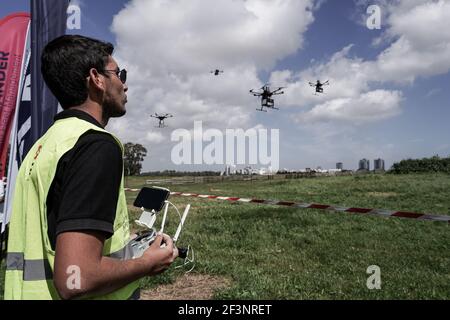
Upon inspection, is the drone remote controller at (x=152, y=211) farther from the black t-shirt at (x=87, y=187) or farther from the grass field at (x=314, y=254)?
the grass field at (x=314, y=254)

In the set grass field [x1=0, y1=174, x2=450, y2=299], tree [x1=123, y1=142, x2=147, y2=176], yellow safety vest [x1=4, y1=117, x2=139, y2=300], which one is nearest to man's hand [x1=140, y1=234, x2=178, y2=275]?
yellow safety vest [x1=4, y1=117, x2=139, y2=300]

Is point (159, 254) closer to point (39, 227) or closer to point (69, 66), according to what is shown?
point (39, 227)

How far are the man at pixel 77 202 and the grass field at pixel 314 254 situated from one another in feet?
13.8

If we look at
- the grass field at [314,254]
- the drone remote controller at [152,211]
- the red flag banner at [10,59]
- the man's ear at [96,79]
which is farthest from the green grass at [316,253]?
the man's ear at [96,79]

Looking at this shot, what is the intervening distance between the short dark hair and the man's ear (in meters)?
0.02

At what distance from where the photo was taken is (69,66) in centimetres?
176

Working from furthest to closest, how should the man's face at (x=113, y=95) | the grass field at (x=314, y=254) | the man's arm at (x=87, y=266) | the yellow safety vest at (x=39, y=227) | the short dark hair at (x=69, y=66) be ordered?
the grass field at (x=314, y=254)
the man's face at (x=113, y=95)
the short dark hair at (x=69, y=66)
the yellow safety vest at (x=39, y=227)
the man's arm at (x=87, y=266)

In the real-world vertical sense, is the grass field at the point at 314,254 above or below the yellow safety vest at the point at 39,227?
below

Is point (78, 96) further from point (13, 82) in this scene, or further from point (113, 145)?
point (13, 82)

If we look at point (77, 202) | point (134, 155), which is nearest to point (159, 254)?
point (77, 202)

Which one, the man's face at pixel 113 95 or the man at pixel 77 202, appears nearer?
the man at pixel 77 202

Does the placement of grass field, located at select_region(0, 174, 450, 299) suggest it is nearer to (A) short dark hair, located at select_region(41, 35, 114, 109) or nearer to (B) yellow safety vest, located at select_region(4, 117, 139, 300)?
(B) yellow safety vest, located at select_region(4, 117, 139, 300)

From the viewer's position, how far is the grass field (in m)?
6.04

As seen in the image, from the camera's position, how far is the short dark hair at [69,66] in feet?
5.75
